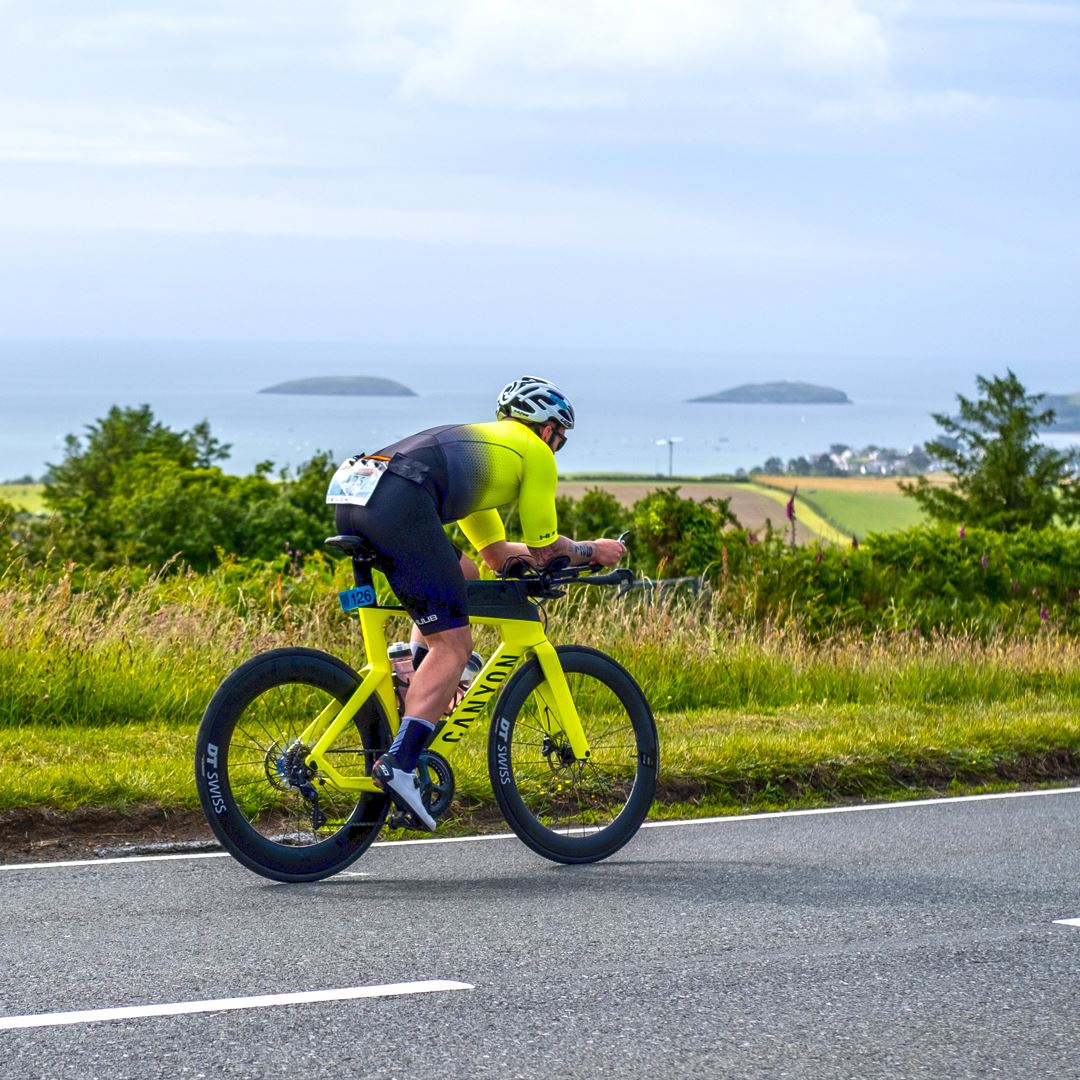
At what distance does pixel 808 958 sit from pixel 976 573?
1636 cm

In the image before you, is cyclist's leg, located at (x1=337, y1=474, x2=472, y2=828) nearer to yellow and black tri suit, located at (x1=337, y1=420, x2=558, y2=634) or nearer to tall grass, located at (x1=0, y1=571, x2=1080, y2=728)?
yellow and black tri suit, located at (x1=337, y1=420, x2=558, y2=634)

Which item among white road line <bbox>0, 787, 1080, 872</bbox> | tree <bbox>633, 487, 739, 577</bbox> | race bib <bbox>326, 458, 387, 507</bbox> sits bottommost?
white road line <bbox>0, 787, 1080, 872</bbox>

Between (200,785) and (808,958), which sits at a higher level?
(200,785)

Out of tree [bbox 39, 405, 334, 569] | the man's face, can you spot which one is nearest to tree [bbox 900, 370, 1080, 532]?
tree [bbox 39, 405, 334, 569]

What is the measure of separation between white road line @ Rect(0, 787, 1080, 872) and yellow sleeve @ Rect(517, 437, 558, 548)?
5.55ft

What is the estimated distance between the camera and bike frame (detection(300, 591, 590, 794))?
659cm

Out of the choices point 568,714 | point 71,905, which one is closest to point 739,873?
point 568,714

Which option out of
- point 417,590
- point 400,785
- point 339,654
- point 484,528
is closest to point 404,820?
point 400,785

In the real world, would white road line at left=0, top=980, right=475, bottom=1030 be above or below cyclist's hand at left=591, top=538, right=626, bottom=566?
below

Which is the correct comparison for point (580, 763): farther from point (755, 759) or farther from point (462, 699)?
point (755, 759)

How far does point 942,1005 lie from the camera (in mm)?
5062

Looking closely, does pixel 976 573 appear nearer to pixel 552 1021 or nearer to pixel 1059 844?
pixel 1059 844

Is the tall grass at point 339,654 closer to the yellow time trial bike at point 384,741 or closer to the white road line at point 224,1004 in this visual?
the yellow time trial bike at point 384,741

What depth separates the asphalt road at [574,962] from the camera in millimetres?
4520
